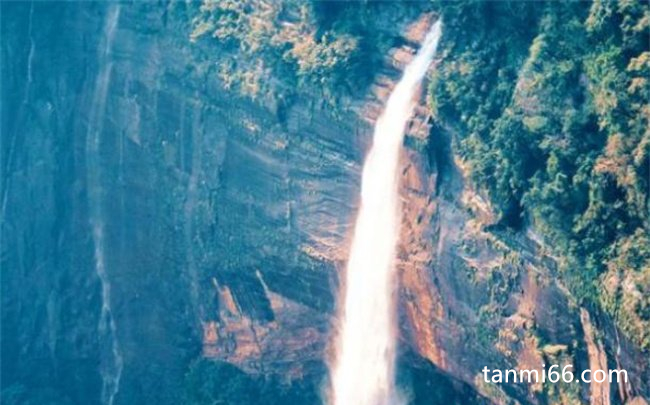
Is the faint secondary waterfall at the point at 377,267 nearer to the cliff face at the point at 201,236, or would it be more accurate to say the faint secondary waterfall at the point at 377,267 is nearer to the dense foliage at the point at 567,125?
the cliff face at the point at 201,236

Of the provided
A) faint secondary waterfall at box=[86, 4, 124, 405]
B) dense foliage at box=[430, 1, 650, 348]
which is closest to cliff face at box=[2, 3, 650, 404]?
faint secondary waterfall at box=[86, 4, 124, 405]

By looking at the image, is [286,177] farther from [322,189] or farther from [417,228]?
[417,228]

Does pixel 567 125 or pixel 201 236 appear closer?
pixel 567 125

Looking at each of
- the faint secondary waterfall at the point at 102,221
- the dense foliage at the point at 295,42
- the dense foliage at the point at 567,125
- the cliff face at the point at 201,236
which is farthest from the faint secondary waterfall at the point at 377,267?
the faint secondary waterfall at the point at 102,221

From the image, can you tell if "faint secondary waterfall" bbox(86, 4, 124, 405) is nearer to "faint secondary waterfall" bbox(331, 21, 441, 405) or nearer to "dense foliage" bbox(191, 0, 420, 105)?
"dense foliage" bbox(191, 0, 420, 105)

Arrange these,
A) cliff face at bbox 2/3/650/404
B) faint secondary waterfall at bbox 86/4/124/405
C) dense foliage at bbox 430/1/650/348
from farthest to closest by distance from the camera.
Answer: faint secondary waterfall at bbox 86/4/124/405 → cliff face at bbox 2/3/650/404 → dense foliage at bbox 430/1/650/348

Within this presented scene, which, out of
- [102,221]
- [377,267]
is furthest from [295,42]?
[102,221]

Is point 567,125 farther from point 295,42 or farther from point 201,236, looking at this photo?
point 201,236
